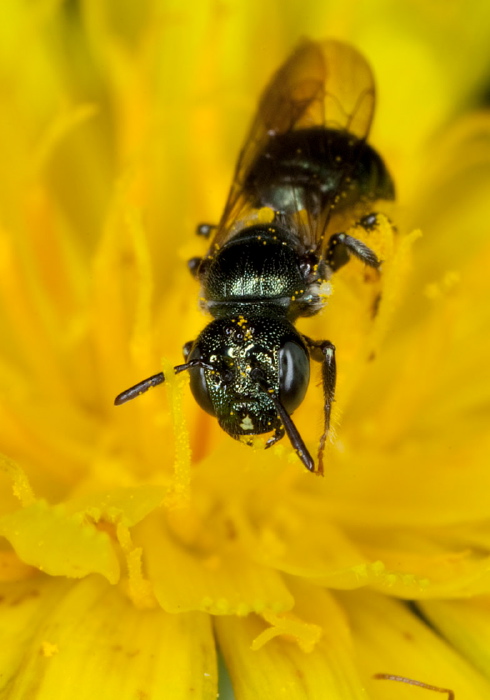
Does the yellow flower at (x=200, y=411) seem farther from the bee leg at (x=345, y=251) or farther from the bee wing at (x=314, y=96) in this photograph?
the bee wing at (x=314, y=96)

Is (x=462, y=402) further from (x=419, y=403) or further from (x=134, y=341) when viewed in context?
(x=134, y=341)

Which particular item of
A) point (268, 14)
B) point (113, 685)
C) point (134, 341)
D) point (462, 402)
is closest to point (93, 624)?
point (113, 685)

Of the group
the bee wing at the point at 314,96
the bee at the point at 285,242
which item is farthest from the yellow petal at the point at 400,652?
the bee wing at the point at 314,96

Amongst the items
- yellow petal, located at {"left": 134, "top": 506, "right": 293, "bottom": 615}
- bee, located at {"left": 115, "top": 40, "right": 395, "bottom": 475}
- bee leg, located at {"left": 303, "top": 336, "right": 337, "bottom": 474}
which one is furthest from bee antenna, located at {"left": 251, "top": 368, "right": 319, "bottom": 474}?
yellow petal, located at {"left": 134, "top": 506, "right": 293, "bottom": 615}

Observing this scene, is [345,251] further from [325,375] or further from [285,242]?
[325,375]

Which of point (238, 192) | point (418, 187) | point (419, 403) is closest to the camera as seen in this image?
point (238, 192)

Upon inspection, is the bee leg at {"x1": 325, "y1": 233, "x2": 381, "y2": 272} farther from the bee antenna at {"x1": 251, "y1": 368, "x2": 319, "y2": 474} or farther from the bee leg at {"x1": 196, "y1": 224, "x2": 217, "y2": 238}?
the bee antenna at {"x1": 251, "y1": 368, "x2": 319, "y2": 474}
